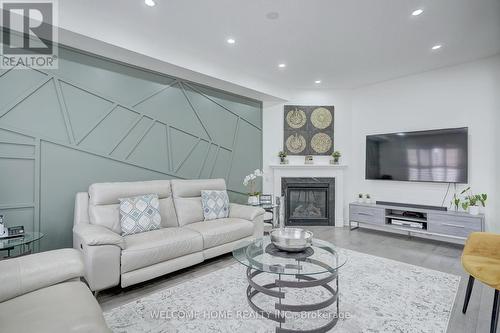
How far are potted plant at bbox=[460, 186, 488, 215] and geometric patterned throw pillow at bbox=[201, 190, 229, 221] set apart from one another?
3.55 meters

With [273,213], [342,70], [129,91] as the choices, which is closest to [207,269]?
[273,213]

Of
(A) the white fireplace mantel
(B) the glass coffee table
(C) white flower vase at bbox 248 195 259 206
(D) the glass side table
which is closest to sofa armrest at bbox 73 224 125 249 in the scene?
(D) the glass side table

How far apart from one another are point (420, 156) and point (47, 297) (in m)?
5.01

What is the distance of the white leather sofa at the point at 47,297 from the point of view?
3.66 feet

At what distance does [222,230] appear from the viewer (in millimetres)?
3094

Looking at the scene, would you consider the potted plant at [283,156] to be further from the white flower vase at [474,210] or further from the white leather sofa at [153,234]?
the white flower vase at [474,210]

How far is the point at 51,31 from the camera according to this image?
2.63m

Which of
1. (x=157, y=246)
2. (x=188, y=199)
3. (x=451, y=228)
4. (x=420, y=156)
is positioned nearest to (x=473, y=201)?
(x=451, y=228)

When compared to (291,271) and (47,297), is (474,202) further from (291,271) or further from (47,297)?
(47,297)

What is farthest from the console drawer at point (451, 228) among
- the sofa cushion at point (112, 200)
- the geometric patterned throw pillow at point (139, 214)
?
the geometric patterned throw pillow at point (139, 214)

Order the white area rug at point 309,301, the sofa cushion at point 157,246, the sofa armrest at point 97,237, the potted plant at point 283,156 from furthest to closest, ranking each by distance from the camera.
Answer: the potted plant at point 283,156 → the sofa cushion at point 157,246 → the sofa armrest at point 97,237 → the white area rug at point 309,301

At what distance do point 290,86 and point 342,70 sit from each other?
1.12 m

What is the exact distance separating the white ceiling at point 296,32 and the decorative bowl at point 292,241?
2.28 m

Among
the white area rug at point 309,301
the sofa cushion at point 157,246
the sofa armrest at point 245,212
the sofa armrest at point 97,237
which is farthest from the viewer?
the sofa armrest at point 245,212
